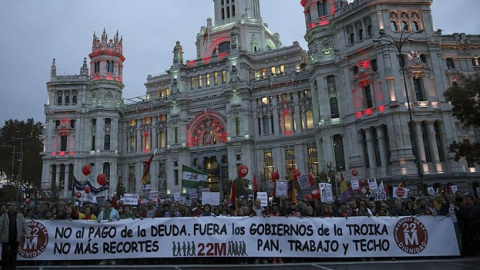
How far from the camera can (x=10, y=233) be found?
11.3 meters

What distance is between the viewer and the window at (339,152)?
4692 cm

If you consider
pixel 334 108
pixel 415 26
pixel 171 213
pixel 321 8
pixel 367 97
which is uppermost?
pixel 321 8

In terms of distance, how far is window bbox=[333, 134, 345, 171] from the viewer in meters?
46.9

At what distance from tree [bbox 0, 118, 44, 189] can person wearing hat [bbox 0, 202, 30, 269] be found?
65.4 m

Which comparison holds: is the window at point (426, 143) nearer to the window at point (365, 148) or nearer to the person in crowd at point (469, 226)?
the window at point (365, 148)

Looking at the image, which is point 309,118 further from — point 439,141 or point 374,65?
point 439,141

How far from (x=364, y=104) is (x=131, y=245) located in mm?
38042

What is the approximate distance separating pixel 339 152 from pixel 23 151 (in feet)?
Answer: 204

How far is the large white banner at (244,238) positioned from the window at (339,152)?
34.4 metres

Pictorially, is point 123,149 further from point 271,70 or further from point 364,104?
point 364,104

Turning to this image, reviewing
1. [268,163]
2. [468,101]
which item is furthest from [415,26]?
[268,163]

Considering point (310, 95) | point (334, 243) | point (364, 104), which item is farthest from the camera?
point (310, 95)

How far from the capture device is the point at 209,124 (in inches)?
2427

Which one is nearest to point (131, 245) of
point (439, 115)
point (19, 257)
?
point (19, 257)
